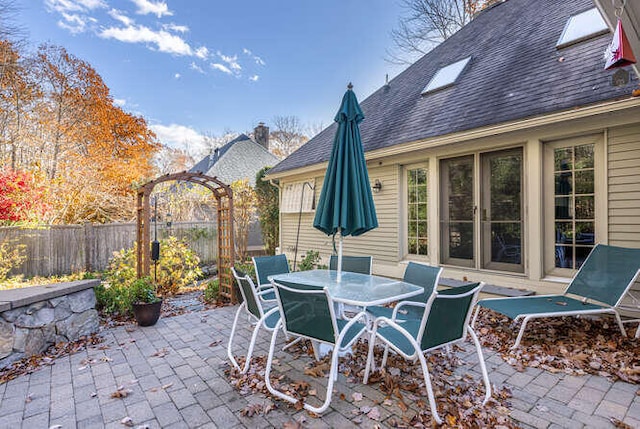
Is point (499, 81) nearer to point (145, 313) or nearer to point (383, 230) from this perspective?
point (383, 230)

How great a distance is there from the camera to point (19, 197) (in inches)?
289

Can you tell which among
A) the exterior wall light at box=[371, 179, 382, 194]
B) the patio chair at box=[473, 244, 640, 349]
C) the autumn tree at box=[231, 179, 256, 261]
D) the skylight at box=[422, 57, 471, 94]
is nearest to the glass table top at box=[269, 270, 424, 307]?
the patio chair at box=[473, 244, 640, 349]

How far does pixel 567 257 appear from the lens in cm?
410

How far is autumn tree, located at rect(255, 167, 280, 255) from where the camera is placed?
10.6 meters

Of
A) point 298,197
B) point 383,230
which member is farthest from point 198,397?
point 298,197

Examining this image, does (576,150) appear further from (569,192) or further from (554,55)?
(554,55)

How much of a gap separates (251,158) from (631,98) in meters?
15.9

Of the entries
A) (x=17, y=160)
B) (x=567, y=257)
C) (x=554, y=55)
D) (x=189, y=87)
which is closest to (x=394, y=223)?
(x=567, y=257)

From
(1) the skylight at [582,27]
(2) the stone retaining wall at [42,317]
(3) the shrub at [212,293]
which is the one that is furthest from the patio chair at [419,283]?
(1) the skylight at [582,27]

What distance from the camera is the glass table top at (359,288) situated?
2508 millimetres

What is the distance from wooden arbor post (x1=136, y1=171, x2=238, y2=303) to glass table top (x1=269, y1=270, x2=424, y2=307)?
2224 mm

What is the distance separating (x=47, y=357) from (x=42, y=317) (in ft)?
1.46

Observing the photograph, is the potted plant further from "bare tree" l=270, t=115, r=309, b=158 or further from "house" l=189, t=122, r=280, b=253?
"bare tree" l=270, t=115, r=309, b=158

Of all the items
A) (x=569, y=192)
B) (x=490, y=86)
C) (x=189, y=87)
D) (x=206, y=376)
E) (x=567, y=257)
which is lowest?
(x=206, y=376)
